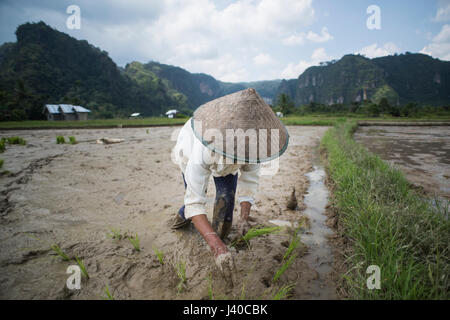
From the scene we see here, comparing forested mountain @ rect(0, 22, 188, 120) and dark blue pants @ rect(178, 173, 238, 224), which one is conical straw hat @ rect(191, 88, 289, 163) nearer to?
dark blue pants @ rect(178, 173, 238, 224)

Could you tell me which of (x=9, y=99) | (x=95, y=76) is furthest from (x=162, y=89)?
(x=9, y=99)

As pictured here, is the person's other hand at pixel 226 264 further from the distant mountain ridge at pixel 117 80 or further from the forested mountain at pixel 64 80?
the forested mountain at pixel 64 80

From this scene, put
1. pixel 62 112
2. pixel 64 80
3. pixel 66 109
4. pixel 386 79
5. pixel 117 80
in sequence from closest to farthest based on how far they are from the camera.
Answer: pixel 62 112, pixel 66 109, pixel 64 80, pixel 117 80, pixel 386 79

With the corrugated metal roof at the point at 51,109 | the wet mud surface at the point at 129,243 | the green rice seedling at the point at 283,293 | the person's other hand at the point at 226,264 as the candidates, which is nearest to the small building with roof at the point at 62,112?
the corrugated metal roof at the point at 51,109

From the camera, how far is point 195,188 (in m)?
1.29

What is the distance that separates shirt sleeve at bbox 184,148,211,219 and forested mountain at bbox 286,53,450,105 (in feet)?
283

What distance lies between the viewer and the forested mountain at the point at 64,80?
94.1 ft

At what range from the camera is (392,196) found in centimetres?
211

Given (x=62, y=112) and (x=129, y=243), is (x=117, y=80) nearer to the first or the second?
(x=62, y=112)

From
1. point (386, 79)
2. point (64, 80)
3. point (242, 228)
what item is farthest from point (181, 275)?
point (386, 79)

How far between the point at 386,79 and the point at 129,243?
381 feet

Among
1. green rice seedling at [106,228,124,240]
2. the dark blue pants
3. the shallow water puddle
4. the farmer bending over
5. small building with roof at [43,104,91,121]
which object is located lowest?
the shallow water puddle

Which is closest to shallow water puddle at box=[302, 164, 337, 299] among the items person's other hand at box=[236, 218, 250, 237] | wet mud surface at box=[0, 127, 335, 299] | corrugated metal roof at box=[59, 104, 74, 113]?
wet mud surface at box=[0, 127, 335, 299]

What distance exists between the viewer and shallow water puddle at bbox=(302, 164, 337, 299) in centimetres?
131
